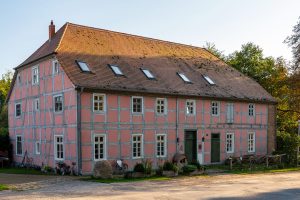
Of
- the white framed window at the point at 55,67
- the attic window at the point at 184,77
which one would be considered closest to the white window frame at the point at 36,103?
the white framed window at the point at 55,67

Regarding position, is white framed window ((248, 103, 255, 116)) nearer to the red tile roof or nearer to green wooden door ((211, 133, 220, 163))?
the red tile roof

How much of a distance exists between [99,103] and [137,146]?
3.79 metres

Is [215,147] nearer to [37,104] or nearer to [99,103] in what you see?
[99,103]

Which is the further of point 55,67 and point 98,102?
point 55,67

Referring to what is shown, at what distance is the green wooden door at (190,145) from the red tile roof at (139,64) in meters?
2.85

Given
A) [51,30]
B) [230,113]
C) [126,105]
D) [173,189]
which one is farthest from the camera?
[230,113]

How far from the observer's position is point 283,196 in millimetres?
15461

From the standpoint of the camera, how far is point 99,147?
2342cm

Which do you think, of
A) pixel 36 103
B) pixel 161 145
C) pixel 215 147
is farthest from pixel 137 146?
pixel 36 103

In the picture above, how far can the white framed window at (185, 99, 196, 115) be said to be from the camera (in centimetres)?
2800

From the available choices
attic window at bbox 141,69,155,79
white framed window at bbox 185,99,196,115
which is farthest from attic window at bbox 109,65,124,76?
white framed window at bbox 185,99,196,115

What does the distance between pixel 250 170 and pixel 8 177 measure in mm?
14898

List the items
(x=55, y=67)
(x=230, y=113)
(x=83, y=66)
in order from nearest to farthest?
(x=83, y=66) → (x=55, y=67) → (x=230, y=113)

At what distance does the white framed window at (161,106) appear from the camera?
2628 cm
